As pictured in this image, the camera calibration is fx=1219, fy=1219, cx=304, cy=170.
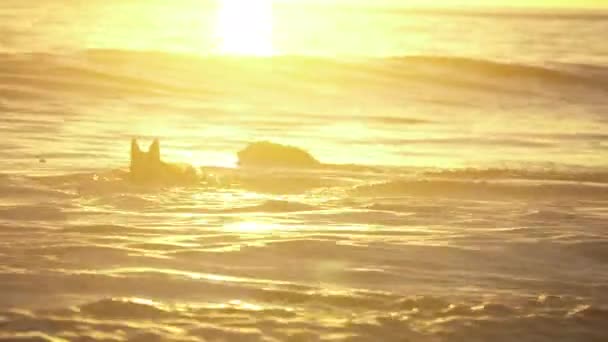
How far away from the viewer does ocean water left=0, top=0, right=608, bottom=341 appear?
22.4ft

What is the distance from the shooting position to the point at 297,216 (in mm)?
10570

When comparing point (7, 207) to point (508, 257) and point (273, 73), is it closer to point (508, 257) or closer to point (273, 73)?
point (508, 257)

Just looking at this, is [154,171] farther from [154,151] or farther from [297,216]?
[297,216]

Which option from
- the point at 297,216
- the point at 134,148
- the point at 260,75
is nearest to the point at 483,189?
the point at 297,216

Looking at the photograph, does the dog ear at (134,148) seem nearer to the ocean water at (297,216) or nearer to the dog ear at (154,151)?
the dog ear at (154,151)

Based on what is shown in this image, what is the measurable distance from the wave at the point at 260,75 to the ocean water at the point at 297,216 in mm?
206

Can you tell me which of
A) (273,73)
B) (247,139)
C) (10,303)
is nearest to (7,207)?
(10,303)

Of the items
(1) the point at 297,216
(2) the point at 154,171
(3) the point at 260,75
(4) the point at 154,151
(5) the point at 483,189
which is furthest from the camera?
(3) the point at 260,75

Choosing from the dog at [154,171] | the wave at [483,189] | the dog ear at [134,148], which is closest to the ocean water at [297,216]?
the wave at [483,189]

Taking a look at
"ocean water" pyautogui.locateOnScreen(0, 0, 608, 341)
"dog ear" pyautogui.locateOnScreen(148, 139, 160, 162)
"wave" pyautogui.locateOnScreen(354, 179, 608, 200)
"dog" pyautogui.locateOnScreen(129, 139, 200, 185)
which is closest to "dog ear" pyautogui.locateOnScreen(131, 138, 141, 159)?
"dog" pyautogui.locateOnScreen(129, 139, 200, 185)

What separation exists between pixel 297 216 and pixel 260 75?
20.8m

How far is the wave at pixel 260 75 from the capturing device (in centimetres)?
2720

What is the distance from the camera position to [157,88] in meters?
27.6

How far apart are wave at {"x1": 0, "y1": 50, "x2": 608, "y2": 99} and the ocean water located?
206 mm
